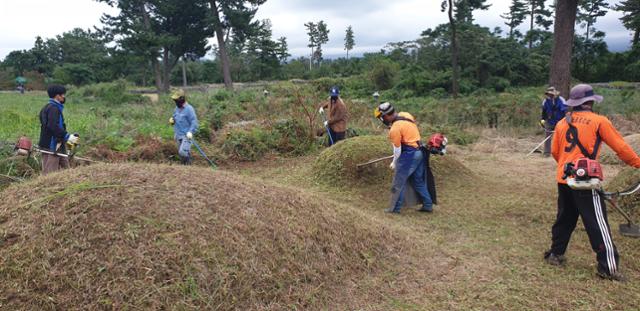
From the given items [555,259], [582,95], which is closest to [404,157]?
[555,259]

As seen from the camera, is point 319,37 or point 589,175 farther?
point 319,37

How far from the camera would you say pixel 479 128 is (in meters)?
11.7

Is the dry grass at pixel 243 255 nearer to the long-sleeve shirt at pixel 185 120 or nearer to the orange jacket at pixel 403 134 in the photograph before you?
the orange jacket at pixel 403 134

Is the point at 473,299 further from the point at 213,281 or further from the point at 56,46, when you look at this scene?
the point at 56,46

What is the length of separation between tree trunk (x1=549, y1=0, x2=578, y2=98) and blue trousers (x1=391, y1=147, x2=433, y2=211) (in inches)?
263

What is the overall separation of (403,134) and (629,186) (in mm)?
2434

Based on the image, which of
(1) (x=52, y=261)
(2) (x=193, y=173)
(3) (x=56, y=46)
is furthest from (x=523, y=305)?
(3) (x=56, y=46)

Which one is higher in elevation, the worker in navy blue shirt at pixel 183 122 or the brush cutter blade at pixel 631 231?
the worker in navy blue shirt at pixel 183 122

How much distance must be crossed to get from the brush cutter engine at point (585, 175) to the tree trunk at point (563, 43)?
761cm

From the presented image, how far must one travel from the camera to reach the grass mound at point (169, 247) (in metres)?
2.46

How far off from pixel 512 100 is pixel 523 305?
36.5 feet

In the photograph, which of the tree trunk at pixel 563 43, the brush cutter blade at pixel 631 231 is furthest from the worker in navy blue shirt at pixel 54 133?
the tree trunk at pixel 563 43

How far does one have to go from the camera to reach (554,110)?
7.86m

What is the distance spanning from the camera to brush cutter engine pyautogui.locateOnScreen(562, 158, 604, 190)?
311 centimetres
